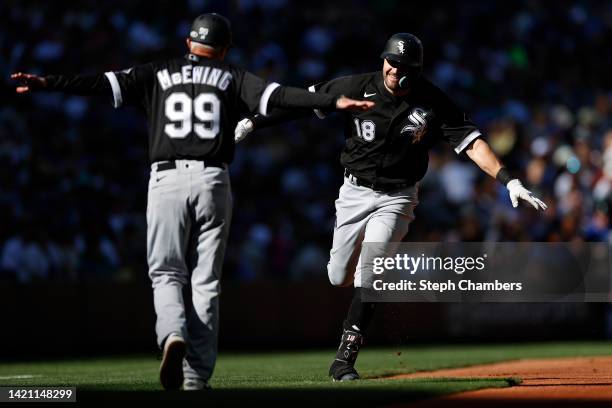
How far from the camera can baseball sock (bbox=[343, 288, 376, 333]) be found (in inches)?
340

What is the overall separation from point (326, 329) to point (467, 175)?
378 cm

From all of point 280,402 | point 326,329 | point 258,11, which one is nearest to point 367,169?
point 280,402

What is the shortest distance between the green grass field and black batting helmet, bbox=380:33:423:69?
2.38 meters

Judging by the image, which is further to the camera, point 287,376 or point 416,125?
point 287,376

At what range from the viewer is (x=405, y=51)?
841cm

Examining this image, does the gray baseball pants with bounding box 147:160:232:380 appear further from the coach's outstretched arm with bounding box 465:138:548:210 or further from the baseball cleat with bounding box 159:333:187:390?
→ the coach's outstretched arm with bounding box 465:138:548:210

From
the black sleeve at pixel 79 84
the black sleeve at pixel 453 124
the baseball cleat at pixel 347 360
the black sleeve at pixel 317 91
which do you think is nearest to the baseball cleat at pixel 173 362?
the black sleeve at pixel 79 84

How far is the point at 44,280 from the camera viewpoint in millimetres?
14281

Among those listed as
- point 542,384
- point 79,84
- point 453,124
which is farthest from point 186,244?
point 542,384

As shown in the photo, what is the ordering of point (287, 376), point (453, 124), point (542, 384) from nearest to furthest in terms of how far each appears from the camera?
1. point (542, 384)
2. point (453, 124)
3. point (287, 376)

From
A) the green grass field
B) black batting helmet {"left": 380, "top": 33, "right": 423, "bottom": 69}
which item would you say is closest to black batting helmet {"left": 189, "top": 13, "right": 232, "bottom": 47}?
black batting helmet {"left": 380, "top": 33, "right": 423, "bottom": 69}

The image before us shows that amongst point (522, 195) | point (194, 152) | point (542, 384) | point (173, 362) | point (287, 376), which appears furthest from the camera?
point (287, 376)

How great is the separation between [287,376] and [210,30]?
11.1 ft

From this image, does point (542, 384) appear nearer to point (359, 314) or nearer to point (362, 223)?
point (359, 314)
